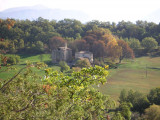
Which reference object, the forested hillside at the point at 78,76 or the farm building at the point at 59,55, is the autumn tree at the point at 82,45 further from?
the farm building at the point at 59,55

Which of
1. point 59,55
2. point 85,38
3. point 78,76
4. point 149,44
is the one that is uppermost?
point 85,38

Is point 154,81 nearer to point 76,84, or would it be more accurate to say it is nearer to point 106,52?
point 106,52

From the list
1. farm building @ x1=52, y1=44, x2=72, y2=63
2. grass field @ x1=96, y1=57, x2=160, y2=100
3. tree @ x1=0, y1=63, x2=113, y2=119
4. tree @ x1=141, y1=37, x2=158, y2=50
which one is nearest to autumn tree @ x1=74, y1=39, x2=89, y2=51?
farm building @ x1=52, y1=44, x2=72, y2=63

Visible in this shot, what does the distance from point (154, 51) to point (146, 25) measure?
22.3 meters

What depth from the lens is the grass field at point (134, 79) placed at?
1043 inches

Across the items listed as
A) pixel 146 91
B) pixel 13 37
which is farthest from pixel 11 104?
pixel 13 37

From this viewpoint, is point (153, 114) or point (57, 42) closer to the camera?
point (153, 114)

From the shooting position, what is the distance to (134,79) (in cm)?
3222

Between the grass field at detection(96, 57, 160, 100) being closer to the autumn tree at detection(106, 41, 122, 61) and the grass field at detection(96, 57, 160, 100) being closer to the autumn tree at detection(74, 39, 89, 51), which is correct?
the autumn tree at detection(106, 41, 122, 61)

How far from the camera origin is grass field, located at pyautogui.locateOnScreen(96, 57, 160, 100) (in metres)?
26.5

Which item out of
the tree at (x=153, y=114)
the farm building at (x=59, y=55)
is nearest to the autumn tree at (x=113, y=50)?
the farm building at (x=59, y=55)

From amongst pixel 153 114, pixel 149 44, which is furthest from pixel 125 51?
pixel 153 114

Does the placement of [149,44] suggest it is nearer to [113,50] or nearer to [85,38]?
[113,50]

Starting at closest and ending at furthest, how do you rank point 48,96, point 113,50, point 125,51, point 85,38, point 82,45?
point 48,96 < point 113,50 < point 125,51 < point 82,45 < point 85,38
